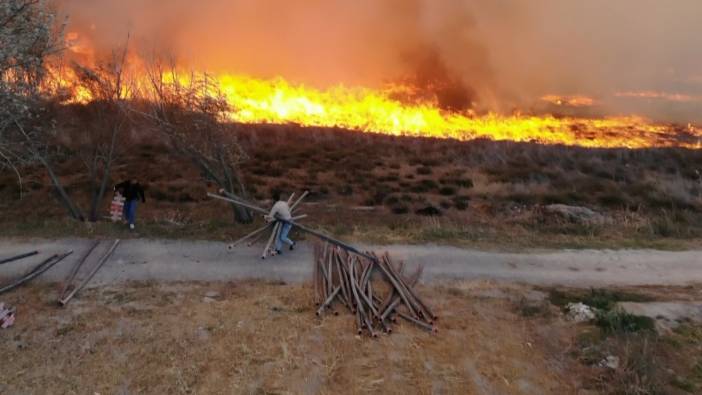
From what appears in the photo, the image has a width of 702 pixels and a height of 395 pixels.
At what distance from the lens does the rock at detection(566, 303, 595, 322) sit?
10422mm

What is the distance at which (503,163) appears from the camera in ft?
104

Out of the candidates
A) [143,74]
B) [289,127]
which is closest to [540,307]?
[143,74]

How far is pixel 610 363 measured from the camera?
350 inches

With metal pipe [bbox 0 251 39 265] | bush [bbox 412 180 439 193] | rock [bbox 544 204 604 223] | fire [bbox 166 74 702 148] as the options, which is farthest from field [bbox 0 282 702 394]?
fire [bbox 166 74 702 148]

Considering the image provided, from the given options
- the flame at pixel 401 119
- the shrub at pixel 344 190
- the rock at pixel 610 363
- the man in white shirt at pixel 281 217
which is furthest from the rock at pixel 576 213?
the flame at pixel 401 119

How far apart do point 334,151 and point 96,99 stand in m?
18.0

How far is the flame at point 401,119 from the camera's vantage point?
3759cm

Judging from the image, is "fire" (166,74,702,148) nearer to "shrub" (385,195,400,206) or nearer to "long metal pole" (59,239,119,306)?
"shrub" (385,195,400,206)

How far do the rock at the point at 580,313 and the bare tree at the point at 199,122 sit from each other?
9952 millimetres

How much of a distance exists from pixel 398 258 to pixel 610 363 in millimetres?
5676

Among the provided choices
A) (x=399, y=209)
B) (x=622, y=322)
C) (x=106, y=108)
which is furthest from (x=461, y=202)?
(x=106, y=108)

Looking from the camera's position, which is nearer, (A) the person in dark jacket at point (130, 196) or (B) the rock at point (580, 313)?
(B) the rock at point (580, 313)

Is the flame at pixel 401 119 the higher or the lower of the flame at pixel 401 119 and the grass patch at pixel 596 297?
the higher

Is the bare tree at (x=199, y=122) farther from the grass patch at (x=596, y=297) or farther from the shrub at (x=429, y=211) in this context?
A: the grass patch at (x=596, y=297)
